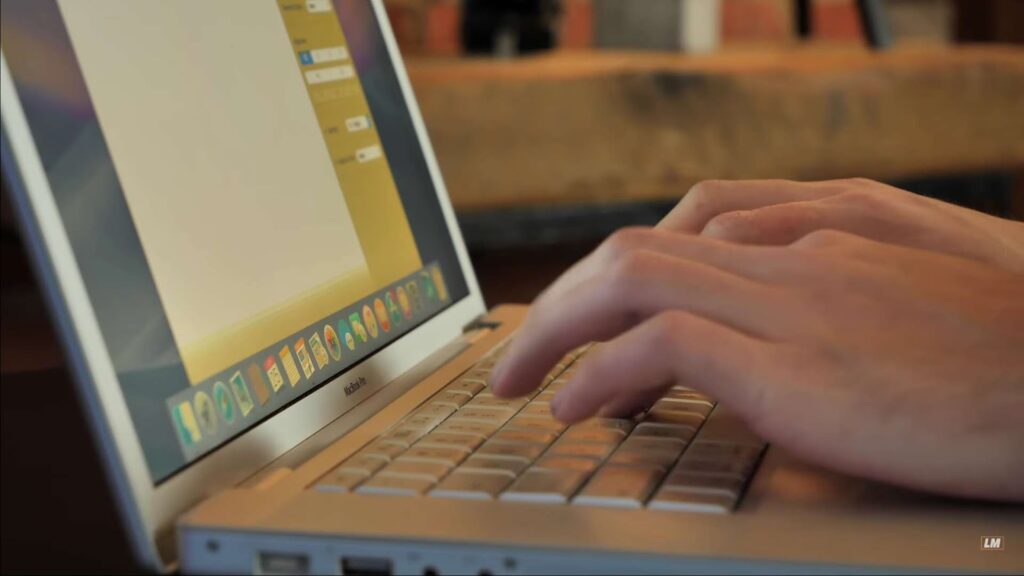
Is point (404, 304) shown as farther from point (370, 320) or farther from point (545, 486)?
point (545, 486)

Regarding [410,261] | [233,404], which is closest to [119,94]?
[233,404]

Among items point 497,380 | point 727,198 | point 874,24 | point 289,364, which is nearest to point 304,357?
point 289,364

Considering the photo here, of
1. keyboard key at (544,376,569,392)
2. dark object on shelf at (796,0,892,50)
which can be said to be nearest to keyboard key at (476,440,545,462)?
keyboard key at (544,376,569,392)

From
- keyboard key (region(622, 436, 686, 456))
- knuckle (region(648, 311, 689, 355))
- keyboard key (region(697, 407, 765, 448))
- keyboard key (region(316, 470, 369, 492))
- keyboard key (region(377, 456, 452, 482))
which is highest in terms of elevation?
knuckle (region(648, 311, 689, 355))

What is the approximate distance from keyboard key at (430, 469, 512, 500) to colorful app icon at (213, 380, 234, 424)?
0.11 m

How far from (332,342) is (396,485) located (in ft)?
0.60

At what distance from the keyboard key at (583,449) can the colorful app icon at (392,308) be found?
0.22 meters

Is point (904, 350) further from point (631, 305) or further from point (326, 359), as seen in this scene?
point (326, 359)

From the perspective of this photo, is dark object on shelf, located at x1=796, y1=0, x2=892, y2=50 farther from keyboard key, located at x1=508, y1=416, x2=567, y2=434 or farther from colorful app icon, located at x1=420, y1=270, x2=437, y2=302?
keyboard key, located at x1=508, y1=416, x2=567, y2=434

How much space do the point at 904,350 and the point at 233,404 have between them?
0.27 meters

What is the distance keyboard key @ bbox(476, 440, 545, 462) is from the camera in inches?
20.3

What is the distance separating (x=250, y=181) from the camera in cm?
62

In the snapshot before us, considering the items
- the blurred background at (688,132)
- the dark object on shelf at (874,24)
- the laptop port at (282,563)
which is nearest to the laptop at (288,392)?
the laptop port at (282,563)

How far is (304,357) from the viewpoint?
2.03 ft
